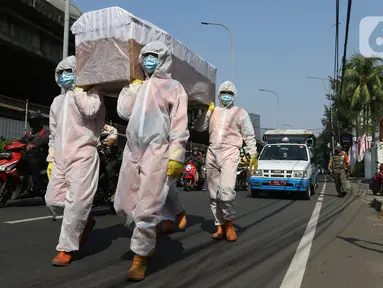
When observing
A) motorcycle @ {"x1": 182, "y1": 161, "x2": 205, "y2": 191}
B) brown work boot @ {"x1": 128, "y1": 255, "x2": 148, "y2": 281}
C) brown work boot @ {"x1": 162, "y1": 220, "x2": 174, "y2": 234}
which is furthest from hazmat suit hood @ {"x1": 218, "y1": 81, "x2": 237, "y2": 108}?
motorcycle @ {"x1": 182, "y1": 161, "x2": 205, "y2": 191}

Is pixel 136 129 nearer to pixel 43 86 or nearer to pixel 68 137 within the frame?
pixel 68 137

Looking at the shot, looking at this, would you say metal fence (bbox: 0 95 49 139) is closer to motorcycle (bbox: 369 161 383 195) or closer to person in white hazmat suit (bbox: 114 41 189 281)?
motorcycle (bbox: 369 161 383 195)

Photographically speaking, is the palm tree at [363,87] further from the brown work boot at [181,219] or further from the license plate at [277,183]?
the brown work boot at [181,219]

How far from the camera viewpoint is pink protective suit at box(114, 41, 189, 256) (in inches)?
147

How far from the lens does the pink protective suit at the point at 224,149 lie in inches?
212

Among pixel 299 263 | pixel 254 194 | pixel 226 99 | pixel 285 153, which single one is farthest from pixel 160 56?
pixel 285 153

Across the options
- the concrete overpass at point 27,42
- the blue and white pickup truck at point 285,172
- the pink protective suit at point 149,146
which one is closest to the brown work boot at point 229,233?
the pink protective suit at point 149,146

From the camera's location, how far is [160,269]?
160 inches

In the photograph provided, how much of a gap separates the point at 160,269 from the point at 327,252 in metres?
2.20

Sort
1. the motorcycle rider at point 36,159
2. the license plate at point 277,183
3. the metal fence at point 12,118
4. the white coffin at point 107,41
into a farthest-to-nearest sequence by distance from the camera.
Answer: the metal fence at point 12,118
the license plate at point 277,183
the motorcycle rider at point 36,159
the white coffin at point 107,41

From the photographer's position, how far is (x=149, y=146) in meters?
3.82

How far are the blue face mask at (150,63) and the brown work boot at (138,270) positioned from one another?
170 cm

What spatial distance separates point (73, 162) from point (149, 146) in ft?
2.74

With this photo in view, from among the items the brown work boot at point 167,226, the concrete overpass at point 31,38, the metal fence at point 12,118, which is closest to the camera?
the brown work boot at point 167,226
